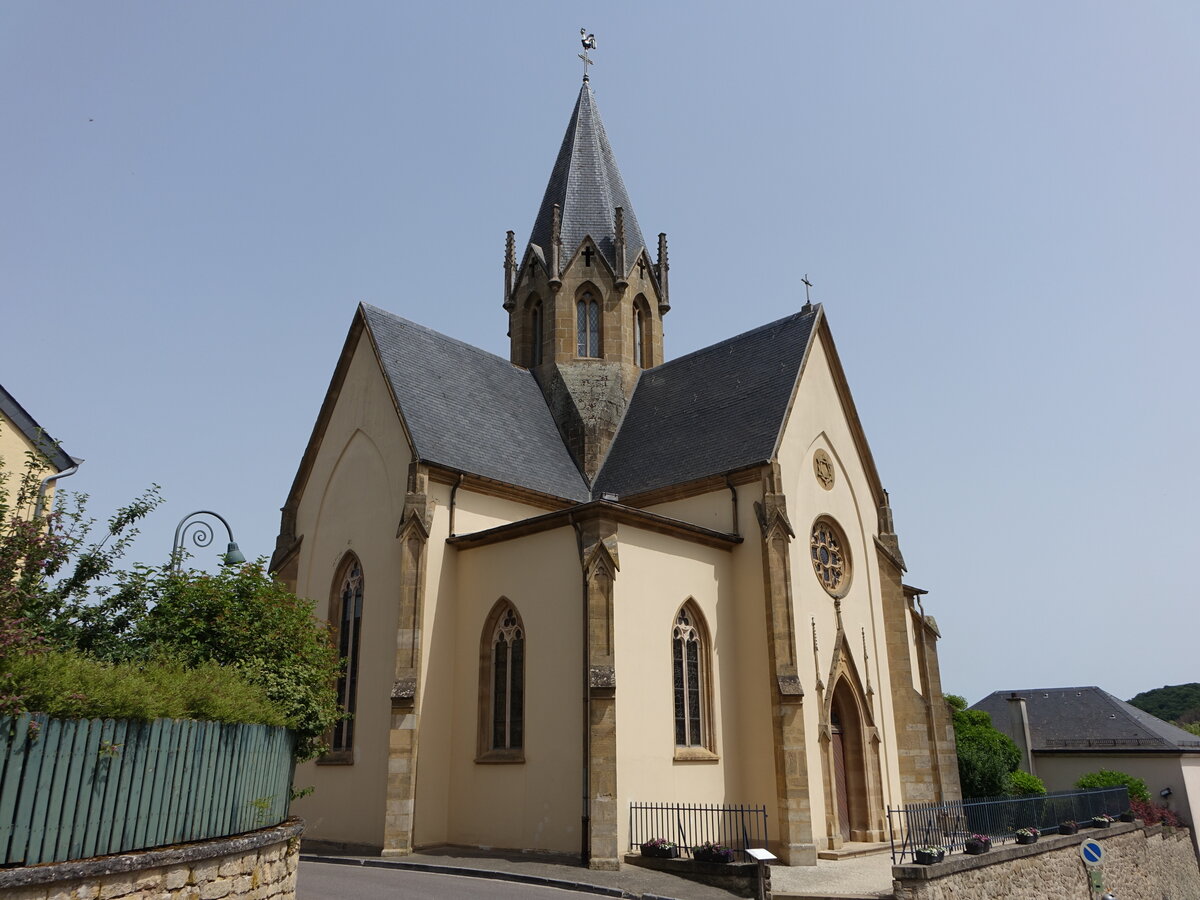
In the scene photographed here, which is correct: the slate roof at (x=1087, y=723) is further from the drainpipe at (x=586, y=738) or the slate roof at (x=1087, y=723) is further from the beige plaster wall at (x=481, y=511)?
the drainpipe at (x=586, y=738)

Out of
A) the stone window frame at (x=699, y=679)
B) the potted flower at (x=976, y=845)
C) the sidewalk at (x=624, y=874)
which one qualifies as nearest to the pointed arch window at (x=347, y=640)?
the sidewalk at (x=624, y=874)

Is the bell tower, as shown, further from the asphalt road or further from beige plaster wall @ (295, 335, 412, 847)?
the asphalt road

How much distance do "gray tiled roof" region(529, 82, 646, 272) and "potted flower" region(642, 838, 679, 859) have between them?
1831 cm

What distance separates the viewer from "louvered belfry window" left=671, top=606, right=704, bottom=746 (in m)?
18.8

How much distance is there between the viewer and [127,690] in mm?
8453

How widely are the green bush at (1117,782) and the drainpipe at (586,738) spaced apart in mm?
25631

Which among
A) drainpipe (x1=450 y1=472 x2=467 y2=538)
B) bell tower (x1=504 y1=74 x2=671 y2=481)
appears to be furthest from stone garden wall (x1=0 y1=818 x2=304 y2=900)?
bell tower (x1=504 y1=74 x2=671 y2=481)

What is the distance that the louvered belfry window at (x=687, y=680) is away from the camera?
1884 cm

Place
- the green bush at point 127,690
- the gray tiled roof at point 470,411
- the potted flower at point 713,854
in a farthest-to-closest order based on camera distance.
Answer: the gray tiled roof at point 470,411
the potted flower at point 713,854
the green bush at point 127,690

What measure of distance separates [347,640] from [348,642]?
68 millimetres

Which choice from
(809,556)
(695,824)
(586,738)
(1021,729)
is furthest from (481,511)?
(1021,729)

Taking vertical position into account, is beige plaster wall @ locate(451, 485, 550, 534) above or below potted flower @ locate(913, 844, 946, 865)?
above

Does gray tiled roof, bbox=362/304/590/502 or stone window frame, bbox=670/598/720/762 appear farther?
gray tiled roof, bbox=362/304/590/502

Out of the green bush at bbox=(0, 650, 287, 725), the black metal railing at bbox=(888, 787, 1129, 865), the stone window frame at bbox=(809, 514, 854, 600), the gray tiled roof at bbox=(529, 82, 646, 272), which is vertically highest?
Result: the gray tiled roof at bbox=(529, 82, 646, 272)
